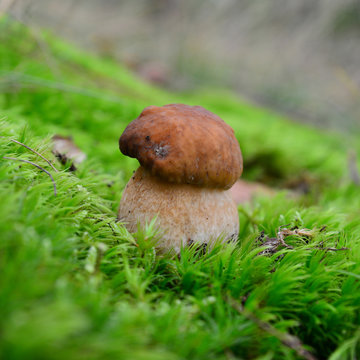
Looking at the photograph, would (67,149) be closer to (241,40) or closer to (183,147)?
(183,147)

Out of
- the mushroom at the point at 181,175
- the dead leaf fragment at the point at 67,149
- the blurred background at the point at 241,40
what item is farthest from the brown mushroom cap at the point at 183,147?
the blurred background at the point at 241,40

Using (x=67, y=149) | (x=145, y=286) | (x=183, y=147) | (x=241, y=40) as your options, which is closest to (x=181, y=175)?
(x=183, y=147)

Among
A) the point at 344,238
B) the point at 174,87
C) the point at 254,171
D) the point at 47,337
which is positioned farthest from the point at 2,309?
the point at 174,87

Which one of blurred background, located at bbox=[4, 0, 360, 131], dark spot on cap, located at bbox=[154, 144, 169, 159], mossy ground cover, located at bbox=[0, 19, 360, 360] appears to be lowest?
mossy ground cover, located at bbox=[0, 19, 360, 360]

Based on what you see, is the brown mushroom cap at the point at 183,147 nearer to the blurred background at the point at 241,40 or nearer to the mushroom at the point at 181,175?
the mushroom at the point at 181,175

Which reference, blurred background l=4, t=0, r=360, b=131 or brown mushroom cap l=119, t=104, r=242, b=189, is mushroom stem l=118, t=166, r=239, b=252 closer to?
brown mushroom cap l=119, t=104, r=242, b=189

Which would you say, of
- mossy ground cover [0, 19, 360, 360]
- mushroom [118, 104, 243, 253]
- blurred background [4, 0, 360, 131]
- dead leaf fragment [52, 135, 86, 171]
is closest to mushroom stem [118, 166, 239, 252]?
mushroom [118, 104, 243, 253]

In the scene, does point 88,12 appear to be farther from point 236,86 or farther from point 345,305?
point 345,305
